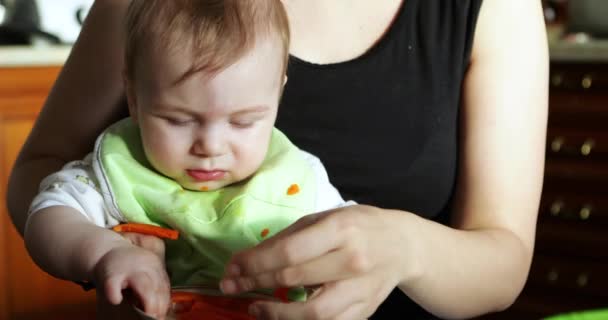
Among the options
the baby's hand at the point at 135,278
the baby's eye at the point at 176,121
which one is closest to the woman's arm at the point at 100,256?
the baby's hand at the point at 135,278

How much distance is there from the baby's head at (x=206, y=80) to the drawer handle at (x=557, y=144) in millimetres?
1916

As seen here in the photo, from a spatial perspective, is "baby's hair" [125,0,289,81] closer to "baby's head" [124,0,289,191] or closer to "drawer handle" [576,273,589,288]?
"baby's head" [124,0,289,191]

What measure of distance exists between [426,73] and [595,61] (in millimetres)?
1629

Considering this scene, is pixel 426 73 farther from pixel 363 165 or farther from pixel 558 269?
pixel 558 269

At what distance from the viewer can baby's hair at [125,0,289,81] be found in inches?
32.8

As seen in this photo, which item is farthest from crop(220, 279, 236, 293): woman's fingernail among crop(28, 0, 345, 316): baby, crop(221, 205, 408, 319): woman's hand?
crop(28, 0, 345, 316): baby

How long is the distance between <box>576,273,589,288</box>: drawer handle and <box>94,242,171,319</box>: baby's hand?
2.12 meters

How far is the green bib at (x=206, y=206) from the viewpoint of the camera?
0.90m

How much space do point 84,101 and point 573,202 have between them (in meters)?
1.92

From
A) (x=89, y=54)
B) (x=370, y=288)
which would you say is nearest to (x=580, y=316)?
(x=370, y=288)

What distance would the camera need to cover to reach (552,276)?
269cm

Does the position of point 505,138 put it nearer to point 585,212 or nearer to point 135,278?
point 135,278

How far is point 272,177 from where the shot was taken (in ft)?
3.04

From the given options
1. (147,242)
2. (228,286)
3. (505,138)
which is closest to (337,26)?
(505,138)
